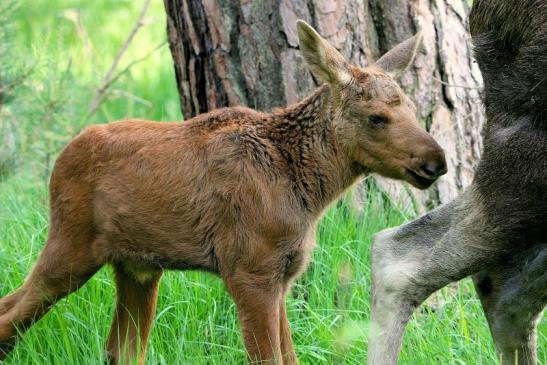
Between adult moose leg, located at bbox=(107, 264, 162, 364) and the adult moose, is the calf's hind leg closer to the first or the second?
adult moose leg, located at bbox=(107, 264, 162, 364)

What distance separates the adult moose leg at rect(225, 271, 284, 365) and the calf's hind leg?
75 cm

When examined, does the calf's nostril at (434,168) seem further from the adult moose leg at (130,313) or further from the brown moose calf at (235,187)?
the adult moose leg at (130,313)

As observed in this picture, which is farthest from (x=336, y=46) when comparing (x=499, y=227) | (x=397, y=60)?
(x=499, y=227)

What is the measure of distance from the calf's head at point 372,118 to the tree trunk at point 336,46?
1.15 meters

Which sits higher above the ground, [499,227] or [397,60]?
[397,60]

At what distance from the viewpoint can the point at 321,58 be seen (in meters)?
5.07

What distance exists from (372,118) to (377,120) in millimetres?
26

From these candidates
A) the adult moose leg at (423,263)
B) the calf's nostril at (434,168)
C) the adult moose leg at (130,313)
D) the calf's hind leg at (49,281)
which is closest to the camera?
the calf's nostril at (434,168)

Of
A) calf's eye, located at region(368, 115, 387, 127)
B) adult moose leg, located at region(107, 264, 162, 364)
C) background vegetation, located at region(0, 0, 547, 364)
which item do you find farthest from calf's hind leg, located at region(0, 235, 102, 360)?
calf's eye, located at region(368, 115, 387, 127)

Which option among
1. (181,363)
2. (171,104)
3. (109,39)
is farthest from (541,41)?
(109,39)

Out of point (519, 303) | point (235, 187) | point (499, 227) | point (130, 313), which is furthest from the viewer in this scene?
point (130, 313)

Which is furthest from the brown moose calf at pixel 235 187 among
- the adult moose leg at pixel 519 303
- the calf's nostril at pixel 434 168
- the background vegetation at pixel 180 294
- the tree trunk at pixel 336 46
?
the tree trunk at pixel 336 46

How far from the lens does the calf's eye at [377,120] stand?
16.6 feet

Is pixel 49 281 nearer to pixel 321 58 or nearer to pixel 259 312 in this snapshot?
pixel 259 312
